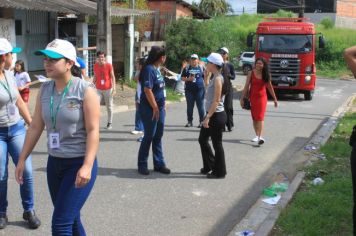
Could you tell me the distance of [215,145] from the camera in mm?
6594

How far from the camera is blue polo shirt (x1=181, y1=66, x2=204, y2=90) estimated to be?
422 inches

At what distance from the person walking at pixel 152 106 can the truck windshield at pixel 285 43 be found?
12463 millimetres

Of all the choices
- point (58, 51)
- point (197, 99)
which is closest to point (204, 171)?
point (58, 51)

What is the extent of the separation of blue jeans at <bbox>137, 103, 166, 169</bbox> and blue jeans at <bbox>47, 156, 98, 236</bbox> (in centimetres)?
315

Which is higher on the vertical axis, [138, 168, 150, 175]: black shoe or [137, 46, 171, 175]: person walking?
[137, 46, 171, 175]: person walking

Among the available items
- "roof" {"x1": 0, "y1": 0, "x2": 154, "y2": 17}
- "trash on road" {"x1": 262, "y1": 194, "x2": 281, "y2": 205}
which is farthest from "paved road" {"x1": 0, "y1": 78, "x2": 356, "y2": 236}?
"roof" {"x1": 0, "y1": 0, "x2": 154, "y2": 17}

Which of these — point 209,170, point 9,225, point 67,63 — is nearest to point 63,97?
point 67,63

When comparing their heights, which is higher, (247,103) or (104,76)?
(104,76)

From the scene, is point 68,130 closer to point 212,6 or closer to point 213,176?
point 213,176

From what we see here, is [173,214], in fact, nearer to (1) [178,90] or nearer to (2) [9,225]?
(2) [9,225]

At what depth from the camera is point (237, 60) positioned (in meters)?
37.7

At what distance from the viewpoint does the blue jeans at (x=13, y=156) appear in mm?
4500

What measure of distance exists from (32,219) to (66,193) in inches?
63.2

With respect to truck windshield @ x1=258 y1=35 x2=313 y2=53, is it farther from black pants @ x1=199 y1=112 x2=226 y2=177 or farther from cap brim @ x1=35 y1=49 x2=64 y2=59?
cap brim @ x1=35 y1=49 x2=64 y2=59
